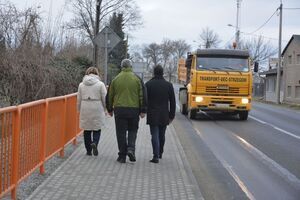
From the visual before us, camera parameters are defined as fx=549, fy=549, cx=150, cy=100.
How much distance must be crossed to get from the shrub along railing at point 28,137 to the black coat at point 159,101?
1550 mm

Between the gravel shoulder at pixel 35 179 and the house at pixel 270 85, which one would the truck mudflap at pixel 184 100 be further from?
the house at pixel 270 85

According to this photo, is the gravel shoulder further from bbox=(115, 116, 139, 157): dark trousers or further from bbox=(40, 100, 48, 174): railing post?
bbox=(115, 116, 139, 157): dark trousers

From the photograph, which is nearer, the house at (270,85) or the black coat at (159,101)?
the black coat at (159,101)

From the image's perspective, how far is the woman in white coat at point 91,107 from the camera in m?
10.1

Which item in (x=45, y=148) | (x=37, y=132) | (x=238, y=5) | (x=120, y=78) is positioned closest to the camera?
(x=37, y=132)

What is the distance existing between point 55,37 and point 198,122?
6.21m

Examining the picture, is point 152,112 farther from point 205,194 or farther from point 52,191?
point 52,191

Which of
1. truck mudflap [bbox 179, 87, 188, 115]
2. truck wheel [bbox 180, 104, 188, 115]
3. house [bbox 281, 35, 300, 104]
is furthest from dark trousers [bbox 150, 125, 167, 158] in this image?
house [bbox 281, 35, 300, 104]

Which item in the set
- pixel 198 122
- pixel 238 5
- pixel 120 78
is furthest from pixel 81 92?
pixel 238 5

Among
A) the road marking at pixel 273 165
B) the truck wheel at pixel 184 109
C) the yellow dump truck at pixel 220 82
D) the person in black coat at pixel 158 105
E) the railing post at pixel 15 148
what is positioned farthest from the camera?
the truck wheel at pixel 184 109

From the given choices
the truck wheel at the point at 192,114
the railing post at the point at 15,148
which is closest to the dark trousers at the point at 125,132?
the railing post at the point at 15,148

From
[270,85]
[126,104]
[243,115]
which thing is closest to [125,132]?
[126,104]

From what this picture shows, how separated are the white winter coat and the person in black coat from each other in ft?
2.90

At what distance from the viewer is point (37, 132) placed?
7629mm
